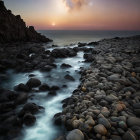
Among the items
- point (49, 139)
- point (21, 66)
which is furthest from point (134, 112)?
point (21, 66)

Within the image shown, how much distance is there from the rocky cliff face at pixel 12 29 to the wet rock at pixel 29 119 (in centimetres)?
2010

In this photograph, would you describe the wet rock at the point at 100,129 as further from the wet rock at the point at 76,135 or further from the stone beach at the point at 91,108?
the wet rock at the point at 76,135

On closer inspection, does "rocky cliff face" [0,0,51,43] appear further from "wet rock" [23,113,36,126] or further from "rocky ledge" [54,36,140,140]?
"rocky ledge" [54,36,140,140]

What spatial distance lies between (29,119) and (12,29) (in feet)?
77.8

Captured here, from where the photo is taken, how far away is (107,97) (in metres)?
4.71

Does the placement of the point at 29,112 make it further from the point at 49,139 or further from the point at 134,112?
the point at 134,112

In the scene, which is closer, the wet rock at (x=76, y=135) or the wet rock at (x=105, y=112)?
the wet rock at (x=76, y=135)

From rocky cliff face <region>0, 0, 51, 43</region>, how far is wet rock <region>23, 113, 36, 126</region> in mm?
20105

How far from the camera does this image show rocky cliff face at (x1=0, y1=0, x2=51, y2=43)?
79.3 feet

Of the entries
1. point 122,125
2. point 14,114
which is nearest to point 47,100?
point 14,114

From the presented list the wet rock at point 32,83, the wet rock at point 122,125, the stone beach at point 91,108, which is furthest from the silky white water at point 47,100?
the wet rock at point 122,125

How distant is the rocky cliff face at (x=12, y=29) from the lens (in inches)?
951

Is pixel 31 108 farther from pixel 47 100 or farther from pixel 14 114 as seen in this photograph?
pixel 47 100

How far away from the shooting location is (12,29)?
2548cm
